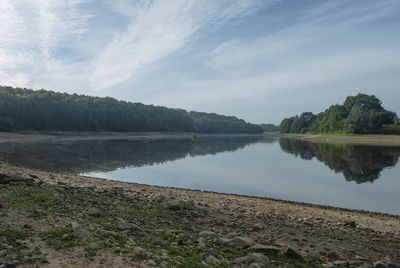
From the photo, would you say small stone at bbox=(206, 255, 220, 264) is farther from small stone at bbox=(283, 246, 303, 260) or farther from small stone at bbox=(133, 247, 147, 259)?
small stone at bbox=(283, 246, 303, 260)

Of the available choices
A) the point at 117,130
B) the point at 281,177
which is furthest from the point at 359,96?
the point at 281,177

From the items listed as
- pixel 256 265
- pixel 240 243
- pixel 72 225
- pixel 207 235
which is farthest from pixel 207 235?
pixel 72 225

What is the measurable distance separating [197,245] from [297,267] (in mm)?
2556

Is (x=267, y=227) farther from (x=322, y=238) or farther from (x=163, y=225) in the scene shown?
(x=163, y=225)

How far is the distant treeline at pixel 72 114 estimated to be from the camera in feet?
272

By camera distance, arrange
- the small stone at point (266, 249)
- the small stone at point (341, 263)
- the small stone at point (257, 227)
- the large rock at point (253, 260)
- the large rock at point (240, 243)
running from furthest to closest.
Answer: the small stone at point (257, 227) < the large rock at point (240, 243) < the small stone at point (266, 249) < the small stone at point (341, 263) < the large rock at point (253, 260)

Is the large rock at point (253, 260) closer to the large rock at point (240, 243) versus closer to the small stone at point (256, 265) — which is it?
the small stone at point (256, 265)

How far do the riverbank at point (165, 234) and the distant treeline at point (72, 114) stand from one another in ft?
246

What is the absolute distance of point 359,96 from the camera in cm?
12238

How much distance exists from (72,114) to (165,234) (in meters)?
104

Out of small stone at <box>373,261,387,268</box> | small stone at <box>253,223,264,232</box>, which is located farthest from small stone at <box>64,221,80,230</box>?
small stone at <box>373,261,387,268</box>

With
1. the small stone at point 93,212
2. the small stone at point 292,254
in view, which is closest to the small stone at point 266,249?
the small stone at point 292,254

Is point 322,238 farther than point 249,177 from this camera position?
No

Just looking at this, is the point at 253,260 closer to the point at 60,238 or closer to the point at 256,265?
the point at 256,265
